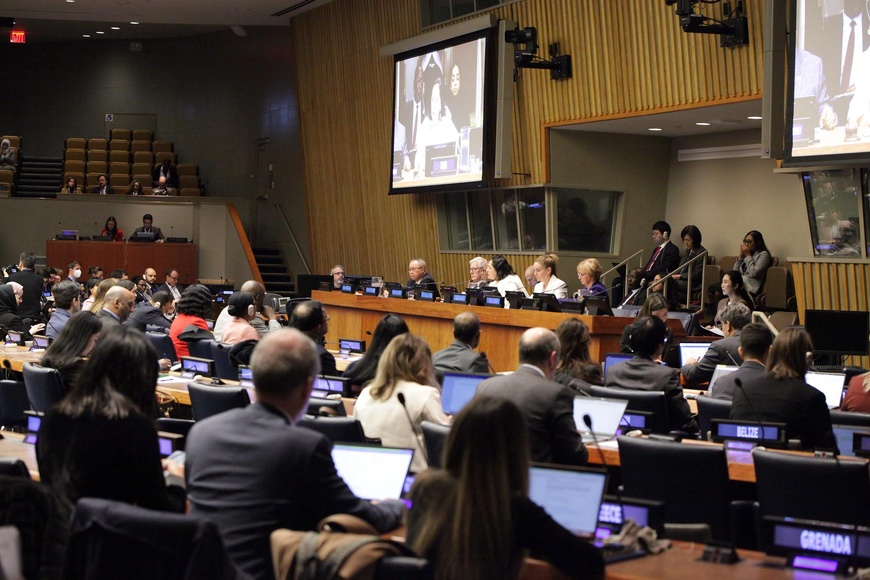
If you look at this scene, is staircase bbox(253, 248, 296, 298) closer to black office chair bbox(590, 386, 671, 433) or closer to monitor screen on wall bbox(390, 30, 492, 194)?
monitor screen on wall bbox(390, 30, 492, 194)

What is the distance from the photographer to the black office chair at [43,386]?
5.70 m

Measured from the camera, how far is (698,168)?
47.2ft

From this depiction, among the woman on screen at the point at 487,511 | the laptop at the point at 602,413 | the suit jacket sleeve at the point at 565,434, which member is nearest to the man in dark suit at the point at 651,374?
the laptop at the point at 602,413

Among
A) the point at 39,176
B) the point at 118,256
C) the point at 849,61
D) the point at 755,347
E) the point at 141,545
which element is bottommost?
the point at 141,545

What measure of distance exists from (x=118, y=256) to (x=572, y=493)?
1791cm

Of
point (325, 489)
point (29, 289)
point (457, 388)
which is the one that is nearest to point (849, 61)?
point (457, 388)

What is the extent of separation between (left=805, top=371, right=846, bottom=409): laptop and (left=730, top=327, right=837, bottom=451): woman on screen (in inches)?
42.4

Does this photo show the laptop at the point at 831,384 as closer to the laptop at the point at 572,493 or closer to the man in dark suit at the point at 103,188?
the laptop at the point at 572,493

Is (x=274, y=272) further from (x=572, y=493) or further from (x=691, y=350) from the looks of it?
(x=572, y=493)

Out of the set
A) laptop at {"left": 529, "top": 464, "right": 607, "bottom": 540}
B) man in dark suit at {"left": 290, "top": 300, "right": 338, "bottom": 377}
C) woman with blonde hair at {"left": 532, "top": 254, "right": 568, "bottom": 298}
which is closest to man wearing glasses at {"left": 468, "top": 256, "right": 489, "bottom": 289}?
woman with blonde hair at {"left": 532, "top": 254, "right": 568, "bottom": 298}

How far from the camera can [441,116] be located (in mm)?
14789

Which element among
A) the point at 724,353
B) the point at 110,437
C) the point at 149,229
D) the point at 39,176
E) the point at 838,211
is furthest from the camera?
the point at 39,176

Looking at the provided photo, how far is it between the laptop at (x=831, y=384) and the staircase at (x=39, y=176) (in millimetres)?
20376

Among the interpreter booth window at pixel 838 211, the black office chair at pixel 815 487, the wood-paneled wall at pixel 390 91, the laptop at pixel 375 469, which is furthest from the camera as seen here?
the wood-paneled wall at pixel 390 91
